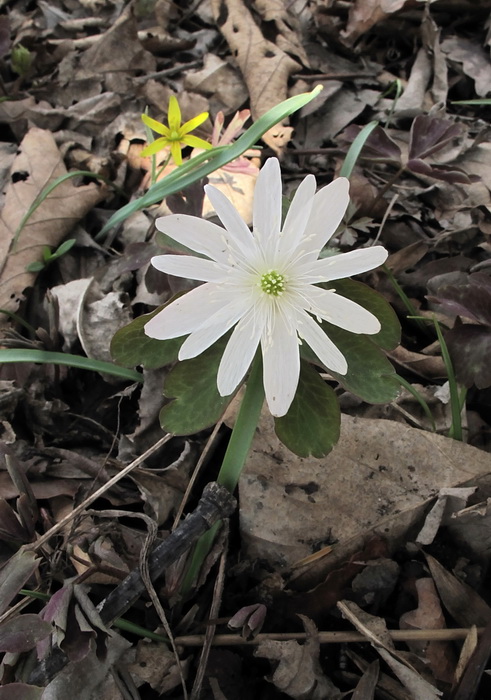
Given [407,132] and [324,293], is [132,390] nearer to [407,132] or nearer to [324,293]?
[324,293]

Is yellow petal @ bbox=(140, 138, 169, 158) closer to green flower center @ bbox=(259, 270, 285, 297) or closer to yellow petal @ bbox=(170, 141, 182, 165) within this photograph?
yellow petal @ bbox=(170, 141, 182, 165)

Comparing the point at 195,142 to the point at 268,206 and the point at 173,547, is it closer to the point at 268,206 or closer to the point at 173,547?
the point at 268,206

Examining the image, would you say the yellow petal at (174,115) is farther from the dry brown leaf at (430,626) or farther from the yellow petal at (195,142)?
the dry brown leaf at (430,626)

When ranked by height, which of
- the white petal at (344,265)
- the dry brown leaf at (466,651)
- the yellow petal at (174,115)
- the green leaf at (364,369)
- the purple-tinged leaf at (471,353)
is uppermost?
the white petal at (344,265)

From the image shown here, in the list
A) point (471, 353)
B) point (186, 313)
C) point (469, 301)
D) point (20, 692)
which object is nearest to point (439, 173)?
point (469, 301)

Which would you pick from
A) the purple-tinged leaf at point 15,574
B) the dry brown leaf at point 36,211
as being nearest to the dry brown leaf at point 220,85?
the dry brown leaf at point 36,211

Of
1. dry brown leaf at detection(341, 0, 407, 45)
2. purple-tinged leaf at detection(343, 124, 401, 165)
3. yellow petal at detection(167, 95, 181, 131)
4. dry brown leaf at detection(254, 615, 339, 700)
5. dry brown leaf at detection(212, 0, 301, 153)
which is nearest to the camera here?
dry brown leaf at detection(254, 615, 339, 700)

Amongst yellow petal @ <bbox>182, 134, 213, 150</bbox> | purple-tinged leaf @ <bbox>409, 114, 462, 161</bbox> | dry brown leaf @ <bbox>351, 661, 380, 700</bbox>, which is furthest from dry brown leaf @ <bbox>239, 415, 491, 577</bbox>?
yellow petal @ <bbox>182, 134, 213, 150</bbox>
